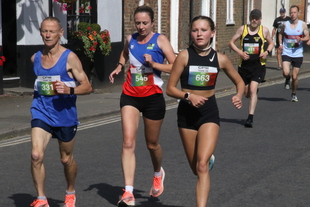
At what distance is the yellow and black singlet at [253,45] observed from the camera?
1144 centimetres

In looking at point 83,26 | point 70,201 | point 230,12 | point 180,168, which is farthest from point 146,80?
point 230,12

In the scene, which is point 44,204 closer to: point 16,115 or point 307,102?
point 16,115

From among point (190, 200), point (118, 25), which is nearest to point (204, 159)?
point (190, 200)

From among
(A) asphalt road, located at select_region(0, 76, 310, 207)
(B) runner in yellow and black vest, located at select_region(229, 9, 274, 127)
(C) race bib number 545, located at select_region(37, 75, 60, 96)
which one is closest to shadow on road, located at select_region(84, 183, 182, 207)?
(A) asphalt road, located at select_region(0, 76, 310, 207)

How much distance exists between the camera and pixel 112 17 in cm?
1767

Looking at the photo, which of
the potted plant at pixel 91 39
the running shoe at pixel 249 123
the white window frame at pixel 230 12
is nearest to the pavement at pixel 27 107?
the potted plant at pixel 91 39

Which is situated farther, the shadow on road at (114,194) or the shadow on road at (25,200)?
the shadow on road at (114,194)

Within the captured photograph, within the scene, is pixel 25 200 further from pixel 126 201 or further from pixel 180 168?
pixel 180 168

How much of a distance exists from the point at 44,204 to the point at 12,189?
4.16 ft

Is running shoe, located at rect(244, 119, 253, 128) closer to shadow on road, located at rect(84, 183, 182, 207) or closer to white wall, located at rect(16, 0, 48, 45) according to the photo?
shadow on road, located at rect(84, 183, 182, 207)

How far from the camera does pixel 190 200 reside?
6.44 m

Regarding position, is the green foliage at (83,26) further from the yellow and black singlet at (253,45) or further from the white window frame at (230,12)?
the white window frame at (230,12)

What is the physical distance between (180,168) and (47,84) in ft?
8.52

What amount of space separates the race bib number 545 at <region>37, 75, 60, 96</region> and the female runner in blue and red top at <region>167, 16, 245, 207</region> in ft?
3.18
